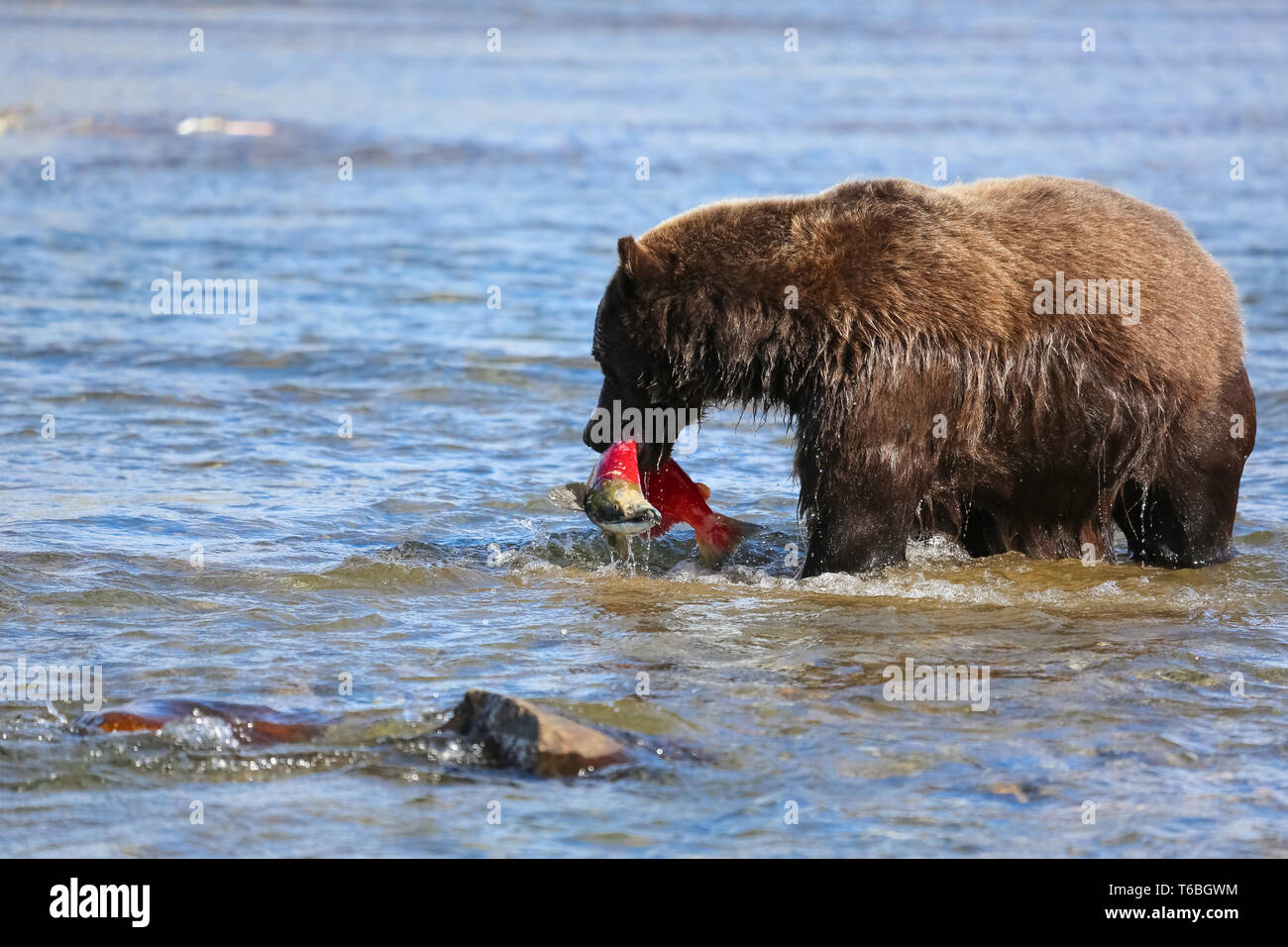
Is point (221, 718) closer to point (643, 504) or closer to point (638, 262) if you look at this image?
point (643, 504)

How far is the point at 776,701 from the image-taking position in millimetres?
5492

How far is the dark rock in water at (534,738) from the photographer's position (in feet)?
15.8

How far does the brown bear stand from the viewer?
6547 mm

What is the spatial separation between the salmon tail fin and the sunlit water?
0.14 metres

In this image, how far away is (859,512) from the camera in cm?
662

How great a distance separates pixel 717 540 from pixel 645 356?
41.0 inches

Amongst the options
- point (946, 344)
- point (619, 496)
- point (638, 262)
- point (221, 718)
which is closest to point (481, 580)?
point (619, 496)

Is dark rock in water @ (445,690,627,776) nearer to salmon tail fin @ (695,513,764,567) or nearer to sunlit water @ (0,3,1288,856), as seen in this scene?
sunlit water @ (0,3,1288,856)

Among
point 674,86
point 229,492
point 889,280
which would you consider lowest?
point 229,492

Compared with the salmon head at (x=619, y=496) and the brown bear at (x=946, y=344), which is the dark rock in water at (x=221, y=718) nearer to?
the salmon head at (x=619, y=496)

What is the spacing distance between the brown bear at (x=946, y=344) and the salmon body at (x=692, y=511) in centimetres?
58
